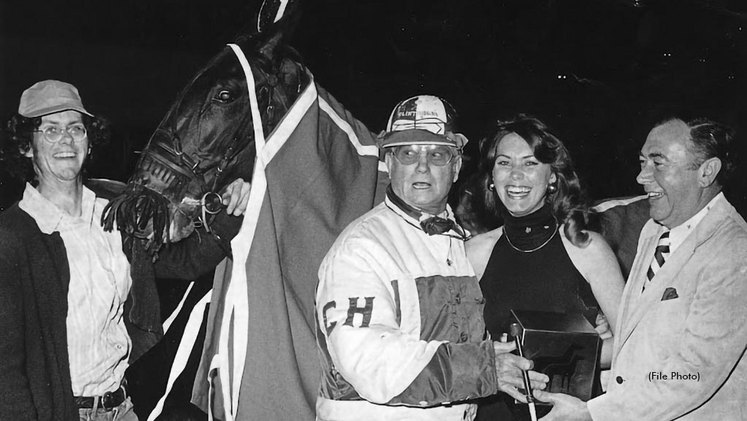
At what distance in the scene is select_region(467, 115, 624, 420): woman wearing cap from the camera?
2.60 meters

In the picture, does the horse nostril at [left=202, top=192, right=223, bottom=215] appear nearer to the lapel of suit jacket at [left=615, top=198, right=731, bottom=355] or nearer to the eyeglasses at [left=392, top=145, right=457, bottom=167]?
the eyeglasses at [left=392, top=145, right=457, bottom=167]

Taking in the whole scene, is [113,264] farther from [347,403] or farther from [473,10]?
[473,10]

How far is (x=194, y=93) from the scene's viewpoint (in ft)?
9.06

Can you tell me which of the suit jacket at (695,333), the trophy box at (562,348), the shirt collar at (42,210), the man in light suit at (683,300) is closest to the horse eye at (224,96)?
the shirt collar at (42,210)

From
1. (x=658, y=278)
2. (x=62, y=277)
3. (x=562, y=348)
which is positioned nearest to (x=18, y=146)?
(x=62, y=277)

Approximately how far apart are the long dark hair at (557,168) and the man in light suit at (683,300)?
22 cm

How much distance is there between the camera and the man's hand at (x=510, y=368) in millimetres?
2385

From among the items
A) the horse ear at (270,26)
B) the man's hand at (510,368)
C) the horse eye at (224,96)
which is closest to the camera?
the man's hand at (510,368)

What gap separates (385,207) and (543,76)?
108 cm

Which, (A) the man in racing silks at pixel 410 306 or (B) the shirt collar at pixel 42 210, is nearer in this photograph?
(A) the man in racing silks at pixel 410 306

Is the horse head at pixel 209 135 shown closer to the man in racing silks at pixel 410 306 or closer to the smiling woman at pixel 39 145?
the smiling woman at pixel 39 145

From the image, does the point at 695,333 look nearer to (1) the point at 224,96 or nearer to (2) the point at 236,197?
(2) the point at 236,197

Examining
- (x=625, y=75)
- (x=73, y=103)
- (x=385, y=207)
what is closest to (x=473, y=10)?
(x=625, y=75)

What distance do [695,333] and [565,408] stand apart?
47cm
